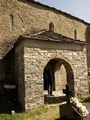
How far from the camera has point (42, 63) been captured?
37.5ft

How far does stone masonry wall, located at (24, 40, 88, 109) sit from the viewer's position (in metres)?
10.9

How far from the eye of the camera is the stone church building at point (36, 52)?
1105 centimetres

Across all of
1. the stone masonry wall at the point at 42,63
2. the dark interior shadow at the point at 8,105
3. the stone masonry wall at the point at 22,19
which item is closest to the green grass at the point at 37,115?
the stone masonry wall at the point at 42,63

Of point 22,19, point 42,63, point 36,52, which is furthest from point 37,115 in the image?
point 22,19

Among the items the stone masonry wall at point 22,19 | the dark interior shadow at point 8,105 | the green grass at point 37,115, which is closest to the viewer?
the green grass at point 37,115

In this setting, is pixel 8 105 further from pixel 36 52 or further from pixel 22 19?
pixel 22 19

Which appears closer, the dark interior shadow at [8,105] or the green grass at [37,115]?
the green grass at [37,115]

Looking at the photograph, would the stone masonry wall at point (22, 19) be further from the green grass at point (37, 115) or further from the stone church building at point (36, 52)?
the green grass at point (37, 115)

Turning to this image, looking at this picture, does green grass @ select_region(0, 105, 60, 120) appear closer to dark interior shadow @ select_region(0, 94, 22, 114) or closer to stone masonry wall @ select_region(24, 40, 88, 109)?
stone masonry wall @ select_region(24, 40, 88, 109)

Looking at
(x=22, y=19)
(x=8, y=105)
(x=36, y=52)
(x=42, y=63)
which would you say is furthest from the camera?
(x=22, y=19)

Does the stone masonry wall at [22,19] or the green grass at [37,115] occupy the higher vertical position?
the stone masonry wall at [22,19]

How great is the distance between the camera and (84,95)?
12.9 metres

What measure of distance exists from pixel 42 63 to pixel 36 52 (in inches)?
26.0

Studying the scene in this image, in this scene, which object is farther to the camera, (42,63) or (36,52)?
(42,63)
